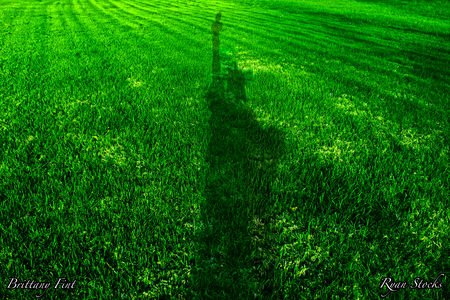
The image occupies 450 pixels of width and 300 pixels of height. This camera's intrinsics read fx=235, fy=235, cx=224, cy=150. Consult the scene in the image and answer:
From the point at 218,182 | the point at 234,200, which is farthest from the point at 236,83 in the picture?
the point at 234,200

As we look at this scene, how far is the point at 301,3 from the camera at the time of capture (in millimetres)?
19609

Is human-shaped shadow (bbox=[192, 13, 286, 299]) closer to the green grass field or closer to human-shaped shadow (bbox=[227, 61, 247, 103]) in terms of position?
the green grass field

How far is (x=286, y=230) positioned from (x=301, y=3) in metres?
22.6

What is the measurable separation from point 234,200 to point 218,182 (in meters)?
0.29

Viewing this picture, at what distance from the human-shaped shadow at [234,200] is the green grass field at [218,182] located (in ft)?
0.05

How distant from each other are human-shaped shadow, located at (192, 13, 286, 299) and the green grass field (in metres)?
0.01

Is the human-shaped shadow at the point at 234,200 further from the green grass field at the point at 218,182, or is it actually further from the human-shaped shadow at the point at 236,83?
the human-shaped shadow at the point at 236,83

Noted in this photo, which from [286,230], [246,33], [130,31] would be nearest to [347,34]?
[246,33]

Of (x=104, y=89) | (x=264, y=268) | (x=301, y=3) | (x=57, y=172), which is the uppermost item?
(x=301, y=3)

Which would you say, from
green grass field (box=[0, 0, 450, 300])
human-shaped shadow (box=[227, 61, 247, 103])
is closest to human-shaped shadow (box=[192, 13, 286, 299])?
green grass field (box=[0, 0, 450, 300])

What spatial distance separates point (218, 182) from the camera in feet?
8.13

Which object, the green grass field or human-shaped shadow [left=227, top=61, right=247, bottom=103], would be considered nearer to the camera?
the green grass field

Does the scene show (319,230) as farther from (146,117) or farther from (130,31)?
(130,31)

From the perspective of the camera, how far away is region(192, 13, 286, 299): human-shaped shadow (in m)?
1.71
